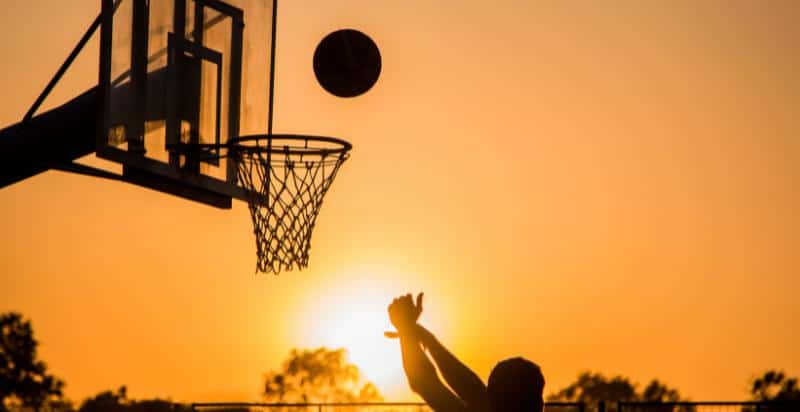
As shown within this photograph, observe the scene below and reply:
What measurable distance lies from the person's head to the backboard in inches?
246

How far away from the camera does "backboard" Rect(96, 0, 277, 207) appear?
10922 mm

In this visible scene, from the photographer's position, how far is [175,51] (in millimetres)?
11867

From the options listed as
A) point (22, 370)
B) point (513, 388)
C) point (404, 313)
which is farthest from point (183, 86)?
point (22, 370)

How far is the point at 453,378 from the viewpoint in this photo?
5023 mm

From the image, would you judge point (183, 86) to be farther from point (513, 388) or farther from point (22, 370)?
point (22, 370)

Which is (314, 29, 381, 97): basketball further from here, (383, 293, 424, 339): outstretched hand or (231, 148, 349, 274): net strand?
(383, 293, 424, 339): outstretched hand

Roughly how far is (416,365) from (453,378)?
138 mm

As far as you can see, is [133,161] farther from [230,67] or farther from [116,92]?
[230,67]

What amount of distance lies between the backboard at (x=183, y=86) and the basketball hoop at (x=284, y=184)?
176 mm

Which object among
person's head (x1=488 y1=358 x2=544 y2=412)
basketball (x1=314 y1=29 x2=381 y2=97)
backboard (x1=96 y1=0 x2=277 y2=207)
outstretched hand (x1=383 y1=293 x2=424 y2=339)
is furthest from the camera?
basketball (x1=314 y1=29 x2=381 y2=97)

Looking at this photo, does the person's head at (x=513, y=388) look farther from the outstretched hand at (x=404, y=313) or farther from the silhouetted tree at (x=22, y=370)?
the silhouetted tree at (x=22, y=370)

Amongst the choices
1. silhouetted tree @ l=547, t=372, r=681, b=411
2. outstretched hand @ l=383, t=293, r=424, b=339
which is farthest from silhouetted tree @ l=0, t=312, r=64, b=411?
outstretched hand @ l=383, t=293, r=424, b=339

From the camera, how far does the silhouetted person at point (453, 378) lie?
4781 millimetres

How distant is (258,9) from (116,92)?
2265 mm
